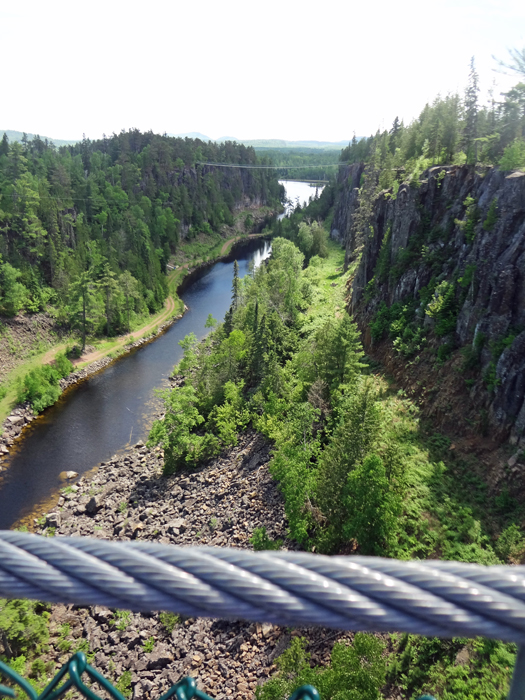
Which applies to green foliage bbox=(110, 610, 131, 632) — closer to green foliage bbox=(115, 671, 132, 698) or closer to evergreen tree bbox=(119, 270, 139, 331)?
green foliage bbox=(115, 671, 132, 698)

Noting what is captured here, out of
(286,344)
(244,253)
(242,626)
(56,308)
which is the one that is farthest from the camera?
(244,253)

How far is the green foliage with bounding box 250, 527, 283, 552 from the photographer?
54.3 ft

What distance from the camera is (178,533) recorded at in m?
20.3

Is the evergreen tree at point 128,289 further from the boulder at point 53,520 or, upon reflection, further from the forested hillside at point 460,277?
the boulder at point 53,520

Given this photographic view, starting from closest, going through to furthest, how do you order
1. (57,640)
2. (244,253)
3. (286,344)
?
(57,640) < (286,344) < (244,253)

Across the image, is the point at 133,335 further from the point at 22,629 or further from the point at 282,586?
the point at 282,586

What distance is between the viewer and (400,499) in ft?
43.5

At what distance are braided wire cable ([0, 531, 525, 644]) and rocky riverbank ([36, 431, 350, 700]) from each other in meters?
13.7

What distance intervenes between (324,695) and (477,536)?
265 inches

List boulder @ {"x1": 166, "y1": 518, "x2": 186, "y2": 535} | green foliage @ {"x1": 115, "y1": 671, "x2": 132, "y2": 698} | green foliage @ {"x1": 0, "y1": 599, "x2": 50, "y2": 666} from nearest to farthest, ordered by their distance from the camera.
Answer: green foliage @ {"x1": 115, "y1": 671, "x2": 132, "y2": 698} < green foliage @ {"x1": 0, "y1": 599, "x2": 50, "y2": 666} < boulder @ {"x1": 166, "y1": 518, "x2": 186, "y2": 535}

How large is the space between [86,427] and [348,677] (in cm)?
2680

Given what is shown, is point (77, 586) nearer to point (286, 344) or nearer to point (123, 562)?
point (123, 562)

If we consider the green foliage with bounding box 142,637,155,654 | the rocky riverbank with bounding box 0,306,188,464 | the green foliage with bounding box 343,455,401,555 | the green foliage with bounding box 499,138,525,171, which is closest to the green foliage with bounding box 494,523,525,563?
the green foliage with bounding box 343,455,401,555

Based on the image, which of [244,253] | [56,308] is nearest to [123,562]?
[56,308]
